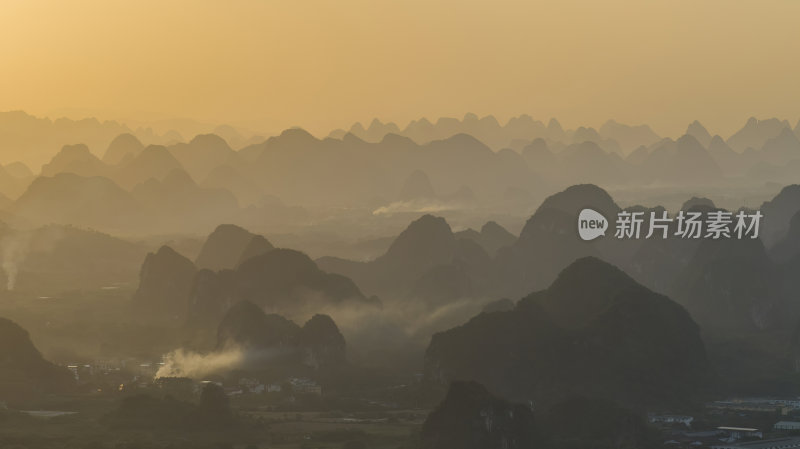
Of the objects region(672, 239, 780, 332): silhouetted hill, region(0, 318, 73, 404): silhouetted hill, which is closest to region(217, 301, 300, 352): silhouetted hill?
region(0, 318, 73, 404): silhouetted hill

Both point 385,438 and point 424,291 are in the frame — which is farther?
point 424,291

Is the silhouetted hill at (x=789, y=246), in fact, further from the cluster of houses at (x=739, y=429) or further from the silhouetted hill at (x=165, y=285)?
the silhouetted hill at (x=165, y=285)


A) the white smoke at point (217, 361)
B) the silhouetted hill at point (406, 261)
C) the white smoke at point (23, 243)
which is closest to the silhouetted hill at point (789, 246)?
the silhouetted hill at point (406, 261)

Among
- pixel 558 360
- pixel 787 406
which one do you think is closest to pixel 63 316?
pixel 558 360

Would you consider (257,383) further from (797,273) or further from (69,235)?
(69,235)

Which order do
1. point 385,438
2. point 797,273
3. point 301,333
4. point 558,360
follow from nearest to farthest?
1. point 385,438
2. point 558,360
3. point 301,333
4. point 797,273

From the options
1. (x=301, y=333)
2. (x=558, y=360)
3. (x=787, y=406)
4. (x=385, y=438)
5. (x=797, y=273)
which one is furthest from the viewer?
(x=797, y=273)

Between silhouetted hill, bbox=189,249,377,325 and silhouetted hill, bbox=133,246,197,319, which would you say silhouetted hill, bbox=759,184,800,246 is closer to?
silhouetted hill, bbox=189,249,377,325
